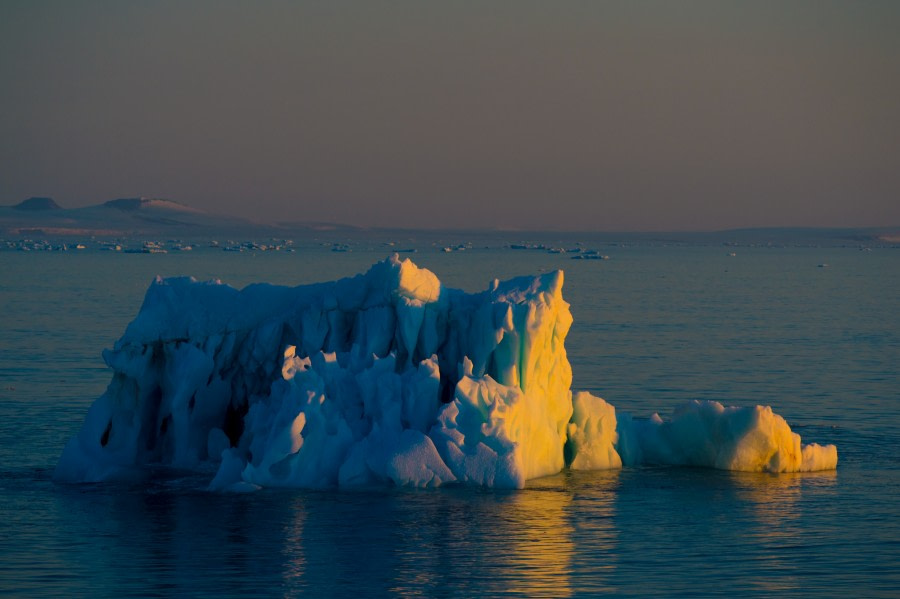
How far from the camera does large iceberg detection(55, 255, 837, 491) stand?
77.2 ft

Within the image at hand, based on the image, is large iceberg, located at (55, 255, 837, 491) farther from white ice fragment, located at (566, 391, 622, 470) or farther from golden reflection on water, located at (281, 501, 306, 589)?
golden reflection on water, located at (281, 501, 306, 589)

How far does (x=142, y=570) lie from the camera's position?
752 inches

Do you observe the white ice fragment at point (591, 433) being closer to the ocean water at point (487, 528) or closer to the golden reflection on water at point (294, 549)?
the ocean water at point (487, 528)

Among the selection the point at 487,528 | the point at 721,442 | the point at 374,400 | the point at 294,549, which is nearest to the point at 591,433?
the point at 721,442

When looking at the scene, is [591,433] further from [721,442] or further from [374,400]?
[374,400]

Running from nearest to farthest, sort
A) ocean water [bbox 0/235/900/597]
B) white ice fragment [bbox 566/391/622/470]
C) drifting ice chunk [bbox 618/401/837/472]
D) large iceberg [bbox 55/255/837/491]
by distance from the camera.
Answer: ocean water [bbox 0/235/900/597] → large iceberg [bbox 55/255/837/491] → drifting ice chunk [bbox 618/401/837/472] → white ice fragment [bbox 566/391/622/470]

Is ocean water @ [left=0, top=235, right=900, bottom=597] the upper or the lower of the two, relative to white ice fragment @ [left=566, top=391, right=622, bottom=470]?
lower

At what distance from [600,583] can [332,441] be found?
6643 millimetres

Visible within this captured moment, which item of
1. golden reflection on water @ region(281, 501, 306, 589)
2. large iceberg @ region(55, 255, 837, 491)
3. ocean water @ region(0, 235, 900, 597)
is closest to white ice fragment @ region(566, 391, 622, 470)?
large iceberg @ region(55, 255, 837, 491)

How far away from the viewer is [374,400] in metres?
23.9

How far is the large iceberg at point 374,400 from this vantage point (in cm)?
2352

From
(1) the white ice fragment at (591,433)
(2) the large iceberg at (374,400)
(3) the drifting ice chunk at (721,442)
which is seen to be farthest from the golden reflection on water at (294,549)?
(3) the drifting ice chunk at (721,442)

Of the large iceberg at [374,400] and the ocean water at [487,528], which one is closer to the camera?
the ocean water at [487,528]

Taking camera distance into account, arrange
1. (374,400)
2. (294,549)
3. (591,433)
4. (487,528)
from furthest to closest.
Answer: (591,433) < (374,400) < (487,528) < (294,549)
